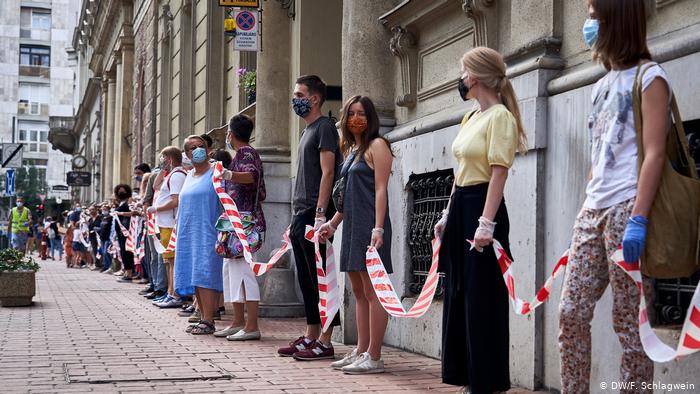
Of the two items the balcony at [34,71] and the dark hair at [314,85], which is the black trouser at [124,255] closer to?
the dark hair at [314,85]

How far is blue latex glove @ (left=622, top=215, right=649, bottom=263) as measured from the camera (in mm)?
3859

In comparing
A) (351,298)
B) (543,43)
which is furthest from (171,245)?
(543,43)

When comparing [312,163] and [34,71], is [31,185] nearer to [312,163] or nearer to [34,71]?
[34,71]

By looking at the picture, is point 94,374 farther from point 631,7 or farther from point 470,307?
point 631,7

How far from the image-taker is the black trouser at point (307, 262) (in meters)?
7.58

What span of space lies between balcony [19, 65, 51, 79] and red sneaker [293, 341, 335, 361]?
84.0m

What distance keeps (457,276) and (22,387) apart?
2756 millimetres

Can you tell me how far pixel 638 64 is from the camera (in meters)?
4.14

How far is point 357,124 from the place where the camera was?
6.81 metres

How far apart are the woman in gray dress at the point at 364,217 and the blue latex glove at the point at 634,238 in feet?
9.41

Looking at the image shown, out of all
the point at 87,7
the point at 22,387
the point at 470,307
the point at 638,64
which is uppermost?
the point at 87,7

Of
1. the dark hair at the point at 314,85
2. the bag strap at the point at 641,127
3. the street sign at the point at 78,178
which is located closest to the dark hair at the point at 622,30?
the bag strap at the point at 641,127

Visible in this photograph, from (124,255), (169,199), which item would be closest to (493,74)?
(169,199)

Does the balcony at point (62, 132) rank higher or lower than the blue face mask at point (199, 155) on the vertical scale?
higher
